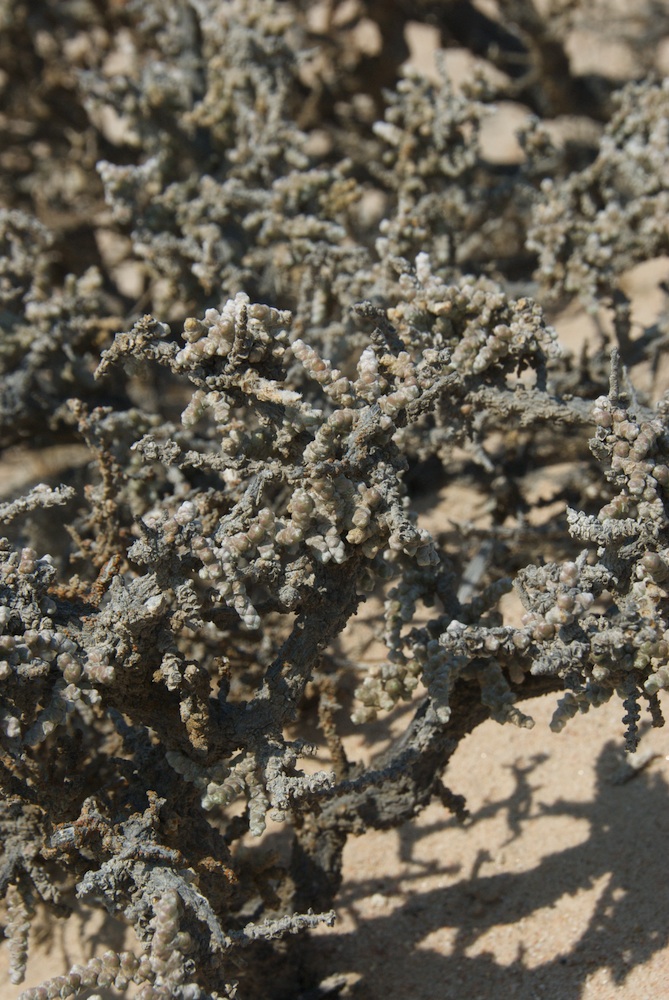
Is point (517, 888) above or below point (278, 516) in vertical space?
below

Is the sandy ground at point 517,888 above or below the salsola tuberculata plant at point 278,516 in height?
below

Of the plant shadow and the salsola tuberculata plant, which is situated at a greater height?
the salsola tuberculata plant

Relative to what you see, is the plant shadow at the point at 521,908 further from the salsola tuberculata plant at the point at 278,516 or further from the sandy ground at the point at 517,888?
the salsola tuberculata plant at the point at 278,516

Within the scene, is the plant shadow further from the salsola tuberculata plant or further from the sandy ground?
the salsola tuberculata plant

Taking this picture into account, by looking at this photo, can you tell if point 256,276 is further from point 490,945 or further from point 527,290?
point 490,945

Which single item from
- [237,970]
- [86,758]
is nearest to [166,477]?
[86,758]

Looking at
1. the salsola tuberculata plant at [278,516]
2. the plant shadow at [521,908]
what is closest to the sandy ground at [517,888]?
the plant shadow at [521,908]

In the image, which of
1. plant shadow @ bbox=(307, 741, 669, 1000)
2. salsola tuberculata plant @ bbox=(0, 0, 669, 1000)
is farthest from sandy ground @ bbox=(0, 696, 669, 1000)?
salsola tuberculata plant @ bbox=(0, 0, 669, 1000)

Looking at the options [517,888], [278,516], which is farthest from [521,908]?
[278,516]

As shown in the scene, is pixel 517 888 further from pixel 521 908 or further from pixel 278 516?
pixel 278 516
